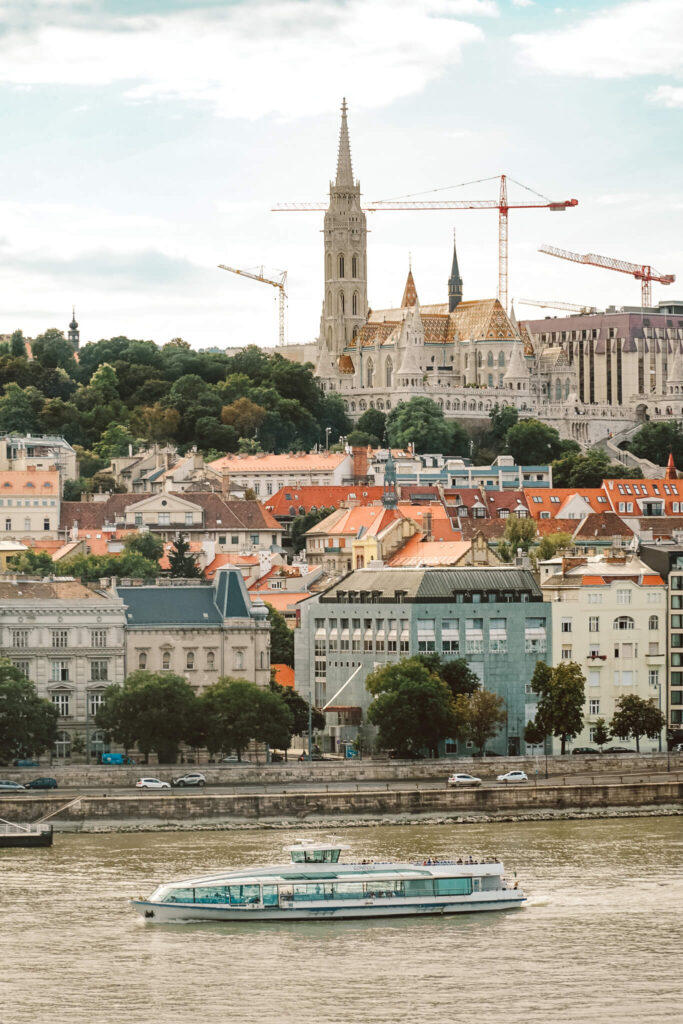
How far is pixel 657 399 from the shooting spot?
18575cm

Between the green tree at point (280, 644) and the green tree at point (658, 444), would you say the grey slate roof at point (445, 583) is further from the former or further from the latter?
the green tree at point (658, 444)

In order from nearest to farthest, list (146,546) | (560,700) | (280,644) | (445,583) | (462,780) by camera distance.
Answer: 1. (462,780)
2. (560,700)
3. (445,583)
4. (280,644)
5. (146,546)

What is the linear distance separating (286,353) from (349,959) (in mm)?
140506

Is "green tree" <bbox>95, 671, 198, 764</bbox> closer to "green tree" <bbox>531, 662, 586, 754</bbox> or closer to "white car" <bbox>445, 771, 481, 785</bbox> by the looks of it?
"white car" <bbox>445, 771, 481, 785</bbox>

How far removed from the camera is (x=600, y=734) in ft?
258

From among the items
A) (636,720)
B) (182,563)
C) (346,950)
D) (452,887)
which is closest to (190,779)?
(452,887)

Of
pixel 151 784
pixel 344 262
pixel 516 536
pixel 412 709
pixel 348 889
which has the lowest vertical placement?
pixel 348 889

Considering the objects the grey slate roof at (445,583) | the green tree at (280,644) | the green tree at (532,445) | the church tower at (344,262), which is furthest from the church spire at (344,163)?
the grey slate roof at (445,583)

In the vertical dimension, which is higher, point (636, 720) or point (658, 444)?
point (658, 444)

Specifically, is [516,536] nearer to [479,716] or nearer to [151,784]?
[479,716]

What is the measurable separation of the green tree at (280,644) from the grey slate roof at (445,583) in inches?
228

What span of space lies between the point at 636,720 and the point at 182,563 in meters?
28.5

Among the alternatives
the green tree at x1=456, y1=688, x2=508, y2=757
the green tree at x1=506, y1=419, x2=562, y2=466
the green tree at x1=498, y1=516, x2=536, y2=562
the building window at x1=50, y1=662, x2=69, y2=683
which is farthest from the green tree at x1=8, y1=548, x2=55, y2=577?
the green tree at x1=506, y1=419, x2=562, y2=466

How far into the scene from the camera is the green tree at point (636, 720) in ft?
257
